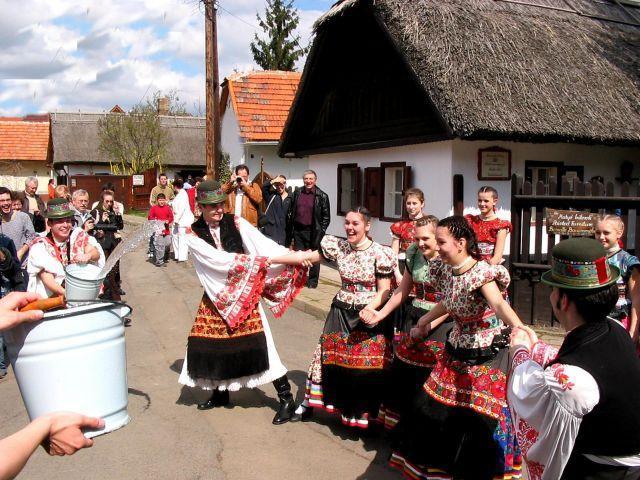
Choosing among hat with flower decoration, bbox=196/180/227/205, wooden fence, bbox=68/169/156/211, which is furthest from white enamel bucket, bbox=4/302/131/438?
wooden fence, bbox=68/169/156/211

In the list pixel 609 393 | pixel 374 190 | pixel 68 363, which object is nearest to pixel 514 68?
pixel 374 190

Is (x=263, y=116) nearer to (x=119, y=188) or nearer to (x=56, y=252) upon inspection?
(x=119, y=188)

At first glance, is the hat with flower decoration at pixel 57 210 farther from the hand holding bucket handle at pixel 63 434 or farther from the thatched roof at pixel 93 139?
the thatched roof at pixel 93 139

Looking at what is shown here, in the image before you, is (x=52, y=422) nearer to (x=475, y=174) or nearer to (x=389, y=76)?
(x=475, y=174)

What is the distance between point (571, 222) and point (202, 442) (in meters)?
5.16

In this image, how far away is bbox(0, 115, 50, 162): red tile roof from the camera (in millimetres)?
41719

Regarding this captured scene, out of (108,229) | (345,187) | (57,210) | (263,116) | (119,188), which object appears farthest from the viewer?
(119,188)

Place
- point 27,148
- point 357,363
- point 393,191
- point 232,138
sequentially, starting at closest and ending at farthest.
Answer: point 357,363, point 393,191, point 232,138, point 27,148

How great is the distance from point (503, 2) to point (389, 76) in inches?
108

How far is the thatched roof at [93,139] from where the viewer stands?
3972 cm

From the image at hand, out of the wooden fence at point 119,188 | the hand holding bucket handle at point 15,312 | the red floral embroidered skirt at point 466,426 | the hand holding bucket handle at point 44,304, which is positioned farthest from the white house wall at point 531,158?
the wooden fence at point 119,188

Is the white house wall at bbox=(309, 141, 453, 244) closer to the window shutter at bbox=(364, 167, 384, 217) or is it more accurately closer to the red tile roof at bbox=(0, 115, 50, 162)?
the window shutter at bbox=(364, 167, 384, 217)

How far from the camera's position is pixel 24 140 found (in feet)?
142

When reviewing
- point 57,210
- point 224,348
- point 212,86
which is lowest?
point 224,348
